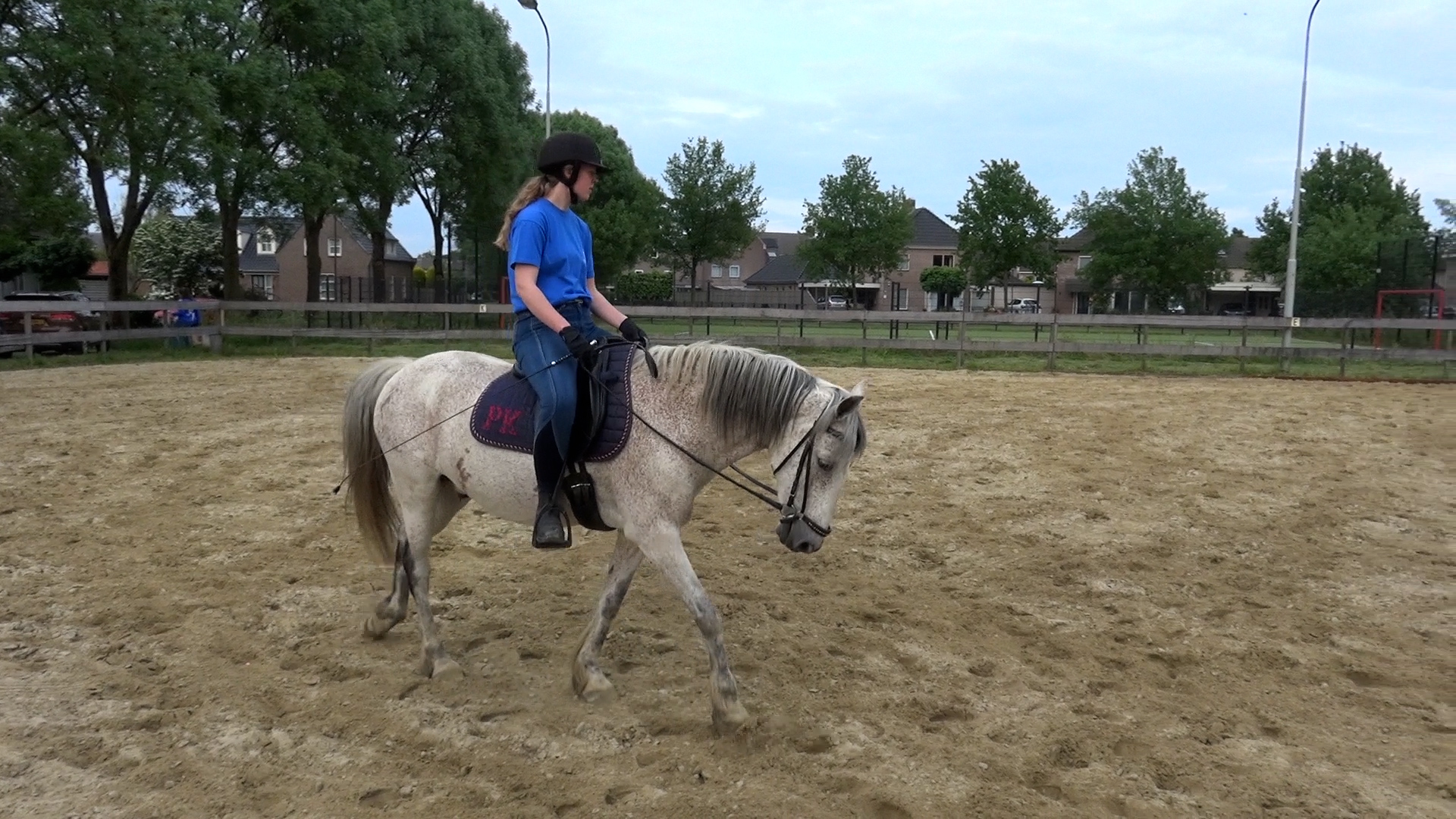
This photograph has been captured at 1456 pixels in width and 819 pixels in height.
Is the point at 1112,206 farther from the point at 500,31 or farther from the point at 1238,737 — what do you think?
the point at 1238,737

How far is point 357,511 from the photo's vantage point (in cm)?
509

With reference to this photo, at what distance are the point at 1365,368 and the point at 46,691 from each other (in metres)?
20.4

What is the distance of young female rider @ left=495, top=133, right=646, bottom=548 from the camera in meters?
4.03

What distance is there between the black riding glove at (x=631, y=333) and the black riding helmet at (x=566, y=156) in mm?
662

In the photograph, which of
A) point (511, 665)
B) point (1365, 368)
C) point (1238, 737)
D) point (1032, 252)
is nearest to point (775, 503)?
point (511, 665)

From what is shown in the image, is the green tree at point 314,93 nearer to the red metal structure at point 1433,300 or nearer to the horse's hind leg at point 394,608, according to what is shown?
the horse's hind leg at point 394,608

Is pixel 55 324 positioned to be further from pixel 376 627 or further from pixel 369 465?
pixel 376 627

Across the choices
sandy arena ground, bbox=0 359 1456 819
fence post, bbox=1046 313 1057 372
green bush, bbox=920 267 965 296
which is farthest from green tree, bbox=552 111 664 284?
sandy arena ground, bbox=0 359 1456 819

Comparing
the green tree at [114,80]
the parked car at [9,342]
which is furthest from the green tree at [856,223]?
the parked car at [9,342]

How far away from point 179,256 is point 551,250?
44938 mm

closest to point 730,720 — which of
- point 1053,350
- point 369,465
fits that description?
point 369,465

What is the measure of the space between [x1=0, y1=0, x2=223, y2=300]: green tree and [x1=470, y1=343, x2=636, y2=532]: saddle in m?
17.4

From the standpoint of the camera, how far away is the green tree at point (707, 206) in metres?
46.8

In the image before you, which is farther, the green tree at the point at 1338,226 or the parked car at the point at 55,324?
the green tree at the point at 1338,226
